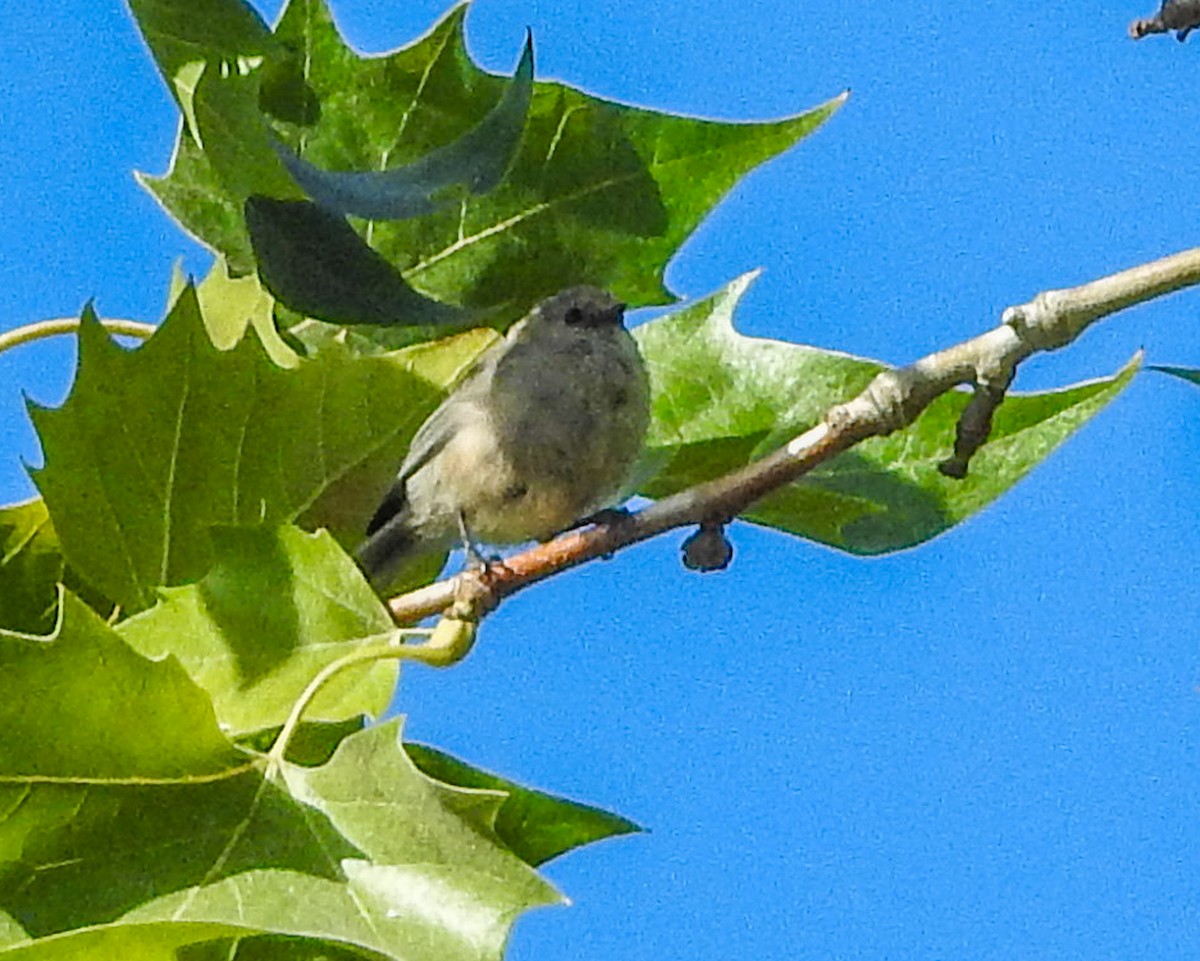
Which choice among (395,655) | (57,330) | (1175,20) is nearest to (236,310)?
(57,330)

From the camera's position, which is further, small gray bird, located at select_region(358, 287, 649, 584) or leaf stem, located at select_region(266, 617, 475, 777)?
small gray bird, located at select_region(358, 287, 649, 584)

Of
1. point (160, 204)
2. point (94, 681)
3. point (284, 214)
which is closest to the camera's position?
point (94, 681)

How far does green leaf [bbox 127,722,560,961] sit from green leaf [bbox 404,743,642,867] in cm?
17

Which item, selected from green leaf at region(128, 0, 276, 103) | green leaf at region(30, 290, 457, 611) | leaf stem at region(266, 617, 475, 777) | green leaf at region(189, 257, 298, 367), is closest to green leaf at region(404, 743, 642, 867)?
leaf stem at region(266, 617, 475, 777)

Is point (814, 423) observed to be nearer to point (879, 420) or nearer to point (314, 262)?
point (879, 420)

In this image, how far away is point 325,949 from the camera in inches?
49.8

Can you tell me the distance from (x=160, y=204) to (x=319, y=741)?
0.47m

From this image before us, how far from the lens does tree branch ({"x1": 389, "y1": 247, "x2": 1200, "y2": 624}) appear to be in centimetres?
127

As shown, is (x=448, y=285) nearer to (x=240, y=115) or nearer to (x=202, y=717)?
(x=240, y=115)

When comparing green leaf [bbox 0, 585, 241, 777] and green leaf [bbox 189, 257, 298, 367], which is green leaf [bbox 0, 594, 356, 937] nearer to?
green leaf [bbox 0, 585, 241, 777]

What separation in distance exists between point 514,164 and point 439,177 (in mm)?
252

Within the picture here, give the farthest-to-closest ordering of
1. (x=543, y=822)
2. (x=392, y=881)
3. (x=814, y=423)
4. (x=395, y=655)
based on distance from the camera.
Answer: (x=814, y=423) → (x=543, y=822) → (x=395, y=655) → (x=392, y=881)

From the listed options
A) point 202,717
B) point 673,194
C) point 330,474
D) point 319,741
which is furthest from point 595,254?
point 202,717

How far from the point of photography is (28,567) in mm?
1464
